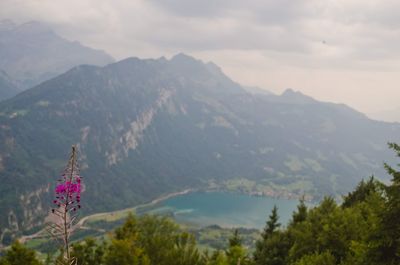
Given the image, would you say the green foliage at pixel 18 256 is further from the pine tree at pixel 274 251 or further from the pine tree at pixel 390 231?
the pine tree at pixel 390 231

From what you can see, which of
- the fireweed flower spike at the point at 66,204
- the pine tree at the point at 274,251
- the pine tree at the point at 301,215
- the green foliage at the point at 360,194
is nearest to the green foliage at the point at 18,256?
the pine tree at the point at 274,251

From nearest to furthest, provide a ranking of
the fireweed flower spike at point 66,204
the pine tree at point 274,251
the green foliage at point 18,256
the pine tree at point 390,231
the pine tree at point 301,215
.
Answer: the fireweed flower spike at point 66,204
the pine tree at point 390,231
the pine tree at point 274,251
the green foliage at point 18,256
the pine tree at point 301,215

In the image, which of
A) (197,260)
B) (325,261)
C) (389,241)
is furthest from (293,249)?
(389,241)

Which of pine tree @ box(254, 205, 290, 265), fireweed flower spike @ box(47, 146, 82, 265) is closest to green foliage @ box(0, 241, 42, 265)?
pine tree @ box(254, 205, 290, 265)

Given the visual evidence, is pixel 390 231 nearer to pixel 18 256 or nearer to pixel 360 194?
pixel 360 194

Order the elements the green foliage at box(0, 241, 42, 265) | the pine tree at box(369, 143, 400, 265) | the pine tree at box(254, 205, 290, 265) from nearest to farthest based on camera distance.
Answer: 1. the pine tree at box(369, 143, 400, 265)
2. the pine tree at box(254, 205, 290, 265)
3. the green foliage at box(0, 241, 42, 265)

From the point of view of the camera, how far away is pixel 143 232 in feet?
214

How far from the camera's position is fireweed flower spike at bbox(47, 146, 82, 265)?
21.4ft

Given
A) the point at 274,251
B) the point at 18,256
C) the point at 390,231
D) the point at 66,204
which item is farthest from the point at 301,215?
the point at 66,204

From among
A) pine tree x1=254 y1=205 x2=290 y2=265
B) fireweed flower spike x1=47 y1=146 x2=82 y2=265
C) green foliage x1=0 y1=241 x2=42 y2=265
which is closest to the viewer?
fireweed flower spike x1=47 y1=146 x2=82 y2=265

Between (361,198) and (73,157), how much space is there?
174 ft

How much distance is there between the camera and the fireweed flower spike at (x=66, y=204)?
21.4ft

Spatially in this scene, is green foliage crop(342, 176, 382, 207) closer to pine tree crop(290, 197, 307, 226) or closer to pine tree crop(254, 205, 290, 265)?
pine tree crop(290, 197, 307, 226)

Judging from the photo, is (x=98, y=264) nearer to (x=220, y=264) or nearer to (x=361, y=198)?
(x=220, y=264)
